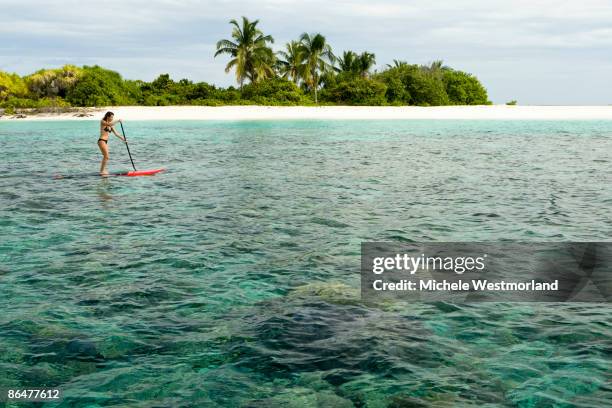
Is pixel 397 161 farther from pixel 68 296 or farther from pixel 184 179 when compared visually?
pixel 68 296

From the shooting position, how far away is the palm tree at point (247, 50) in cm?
7381

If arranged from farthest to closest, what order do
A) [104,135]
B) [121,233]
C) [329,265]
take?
[104,135], [121,233], [329,265]

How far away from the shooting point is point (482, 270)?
31.4ft

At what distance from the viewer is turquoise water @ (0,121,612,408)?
19.1ft

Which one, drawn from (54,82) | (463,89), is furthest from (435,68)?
(54,82)

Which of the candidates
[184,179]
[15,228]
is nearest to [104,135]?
[184,179]

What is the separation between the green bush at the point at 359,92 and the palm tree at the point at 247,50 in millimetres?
10265

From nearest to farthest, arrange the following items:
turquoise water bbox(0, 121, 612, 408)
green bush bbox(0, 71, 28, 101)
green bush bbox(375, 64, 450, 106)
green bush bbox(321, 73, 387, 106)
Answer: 1. turquoise water bbox(0, 121, 612, 408)
2. green bush bbox(0, 71, 28, 101)
3. green bush bbox(321, 73, 387, 106)
4. green bush bbox(375, 64, 450, 106)

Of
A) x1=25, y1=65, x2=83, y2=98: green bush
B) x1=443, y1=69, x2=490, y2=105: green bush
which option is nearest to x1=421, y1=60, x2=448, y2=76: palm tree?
x1=443, y1=69, x2=490, y2=105: green bush

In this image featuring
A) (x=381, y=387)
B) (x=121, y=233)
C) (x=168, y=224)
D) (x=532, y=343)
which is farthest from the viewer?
(x=168, y=224)

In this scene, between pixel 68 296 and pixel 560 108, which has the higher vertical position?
pixel 560 108

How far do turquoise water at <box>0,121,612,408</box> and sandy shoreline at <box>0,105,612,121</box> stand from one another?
50.1 m

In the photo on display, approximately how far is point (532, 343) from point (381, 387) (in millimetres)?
2240

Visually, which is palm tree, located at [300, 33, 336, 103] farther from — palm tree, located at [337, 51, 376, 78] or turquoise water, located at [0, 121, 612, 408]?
turquoise water, located at [0, 121, 612, 408]
